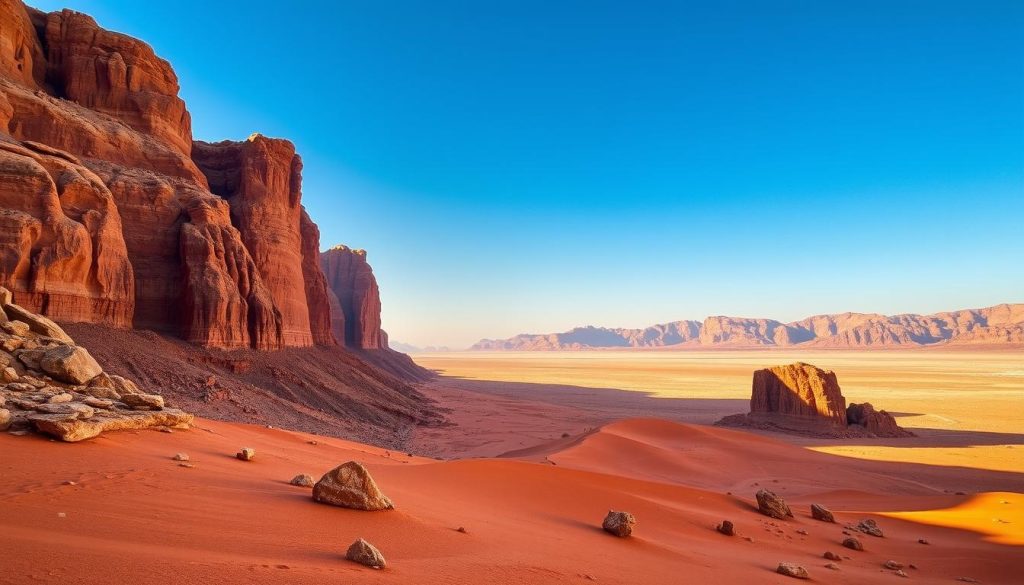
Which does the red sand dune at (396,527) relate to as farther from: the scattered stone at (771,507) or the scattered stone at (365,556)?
the scattered stone at (771,507)

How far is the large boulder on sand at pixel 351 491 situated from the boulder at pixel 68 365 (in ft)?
22.1

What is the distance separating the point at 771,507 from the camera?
11.1 metres

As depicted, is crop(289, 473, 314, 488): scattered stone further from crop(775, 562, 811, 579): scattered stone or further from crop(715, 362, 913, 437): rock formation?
crop(715, 362, 913, 437): rock formation

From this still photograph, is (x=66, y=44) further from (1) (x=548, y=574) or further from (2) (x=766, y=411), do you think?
(2) (x=766, y=411)

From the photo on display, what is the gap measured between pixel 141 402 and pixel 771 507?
517 inches

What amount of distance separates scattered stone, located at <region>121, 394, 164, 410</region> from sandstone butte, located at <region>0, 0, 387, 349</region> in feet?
40.9

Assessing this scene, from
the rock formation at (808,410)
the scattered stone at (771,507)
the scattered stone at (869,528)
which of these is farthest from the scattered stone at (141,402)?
the rock formation at (808,410)

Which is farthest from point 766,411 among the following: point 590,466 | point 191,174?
point 191,174

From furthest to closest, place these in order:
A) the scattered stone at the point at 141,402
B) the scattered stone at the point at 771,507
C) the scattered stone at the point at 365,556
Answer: the scattered stone at the point at 771,507 < the scattered stone at the point at 141,402 < the scattered stone at the point at 365,556

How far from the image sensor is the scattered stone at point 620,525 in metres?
7.05

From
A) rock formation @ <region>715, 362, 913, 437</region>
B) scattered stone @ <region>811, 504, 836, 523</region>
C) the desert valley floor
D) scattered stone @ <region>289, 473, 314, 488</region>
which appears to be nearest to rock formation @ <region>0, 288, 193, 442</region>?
the desert valley floor

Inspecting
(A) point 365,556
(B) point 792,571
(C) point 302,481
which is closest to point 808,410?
(B) point 792,571

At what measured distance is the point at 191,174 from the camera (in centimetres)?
2808

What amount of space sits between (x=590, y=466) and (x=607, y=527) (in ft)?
29.7
